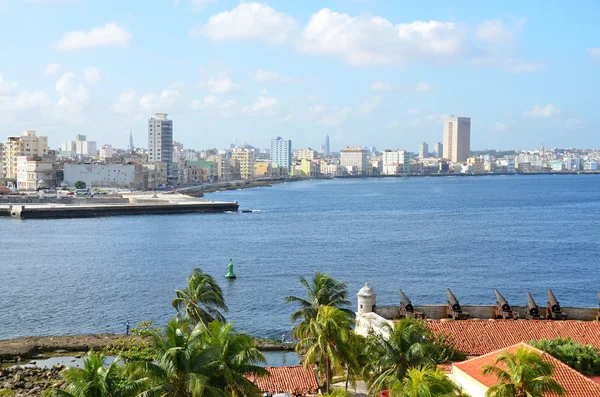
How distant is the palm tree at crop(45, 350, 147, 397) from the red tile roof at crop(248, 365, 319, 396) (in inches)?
294

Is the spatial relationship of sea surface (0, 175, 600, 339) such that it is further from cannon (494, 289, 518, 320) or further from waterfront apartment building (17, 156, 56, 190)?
waterfront apartment building (17, 156, 56, 190)

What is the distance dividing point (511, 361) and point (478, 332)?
27.6 ft

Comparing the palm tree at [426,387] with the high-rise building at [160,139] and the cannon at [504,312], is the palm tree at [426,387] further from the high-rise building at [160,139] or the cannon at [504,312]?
the high-rise building at [160,139]

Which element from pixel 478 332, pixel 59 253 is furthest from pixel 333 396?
pixel 59 253

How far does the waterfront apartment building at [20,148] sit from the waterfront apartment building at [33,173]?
29.3 feet

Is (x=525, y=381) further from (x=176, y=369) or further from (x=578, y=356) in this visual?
(x=176, y=369)

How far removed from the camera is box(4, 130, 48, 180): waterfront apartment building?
146 metres

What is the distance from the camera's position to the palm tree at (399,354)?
15.7 m

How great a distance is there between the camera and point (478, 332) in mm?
22047

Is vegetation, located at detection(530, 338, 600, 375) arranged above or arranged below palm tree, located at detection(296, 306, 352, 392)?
below

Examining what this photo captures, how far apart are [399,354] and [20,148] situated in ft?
466

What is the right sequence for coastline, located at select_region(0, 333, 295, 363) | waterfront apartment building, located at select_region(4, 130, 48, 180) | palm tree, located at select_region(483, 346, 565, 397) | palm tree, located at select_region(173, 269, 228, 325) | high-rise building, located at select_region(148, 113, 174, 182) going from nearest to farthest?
palm tree, located at select_region(483, 346, 565, 397) < palm tree, located at select_region(173, 269, 228, 325) < coastline, located at select_region(0, 333, 295, 363) < waterfront apartment building, located at select_region(4, 130, 48, 180) < high-rise building, located at select_region(148, 113, 174, 182)

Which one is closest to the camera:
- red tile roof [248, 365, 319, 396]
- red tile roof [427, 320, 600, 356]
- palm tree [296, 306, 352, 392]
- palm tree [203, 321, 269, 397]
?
palm tree [203, 321, 269, 397]

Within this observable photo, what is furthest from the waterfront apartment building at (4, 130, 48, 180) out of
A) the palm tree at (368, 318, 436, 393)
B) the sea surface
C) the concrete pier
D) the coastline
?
the palm tree at (368, 318, 436, 393)
